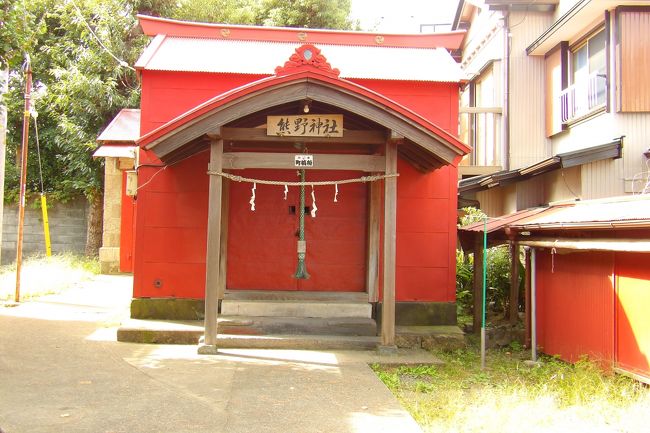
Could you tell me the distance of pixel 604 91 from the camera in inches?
429

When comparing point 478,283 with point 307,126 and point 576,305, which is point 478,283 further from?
point 307,126

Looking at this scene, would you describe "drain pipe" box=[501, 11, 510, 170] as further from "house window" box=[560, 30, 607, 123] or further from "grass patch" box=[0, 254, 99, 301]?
"grass patch" box=[0, 254, 99, 301]

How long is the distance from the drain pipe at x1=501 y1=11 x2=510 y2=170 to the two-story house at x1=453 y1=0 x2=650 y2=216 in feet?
0.08

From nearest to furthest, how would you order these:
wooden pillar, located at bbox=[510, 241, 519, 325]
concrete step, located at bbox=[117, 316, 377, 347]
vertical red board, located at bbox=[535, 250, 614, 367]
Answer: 1. vertical red board, located at bbox=[535, 250, 614, 367]
2. concrete step, located at bbox=[117, 316, 377, 347]
3. wooden pillar, located at bbox=[510, 241, 519, 325]

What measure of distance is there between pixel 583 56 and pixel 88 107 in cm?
1417

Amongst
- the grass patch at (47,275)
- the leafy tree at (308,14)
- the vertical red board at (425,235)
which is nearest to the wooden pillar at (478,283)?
the vertical red board at (425,235)

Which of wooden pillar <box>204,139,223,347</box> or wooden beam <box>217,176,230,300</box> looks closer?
wooden pillar <box>204,139,223,347</box>

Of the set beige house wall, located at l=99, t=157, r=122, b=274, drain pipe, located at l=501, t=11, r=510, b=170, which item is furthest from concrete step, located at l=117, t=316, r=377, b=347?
beige house wall, located at l=99, t=157, r=122, b=274

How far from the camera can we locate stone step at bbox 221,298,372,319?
841 cm

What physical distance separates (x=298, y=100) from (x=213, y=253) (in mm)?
2310

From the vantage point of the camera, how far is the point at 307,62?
23.0 ft

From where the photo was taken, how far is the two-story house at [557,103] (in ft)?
33.9

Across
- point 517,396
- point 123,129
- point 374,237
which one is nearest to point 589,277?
point 517,396

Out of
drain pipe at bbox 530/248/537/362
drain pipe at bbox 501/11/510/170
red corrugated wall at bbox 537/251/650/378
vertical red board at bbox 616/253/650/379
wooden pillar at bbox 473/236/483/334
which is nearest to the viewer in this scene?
vertical red board at bbox 616/253/650/379
